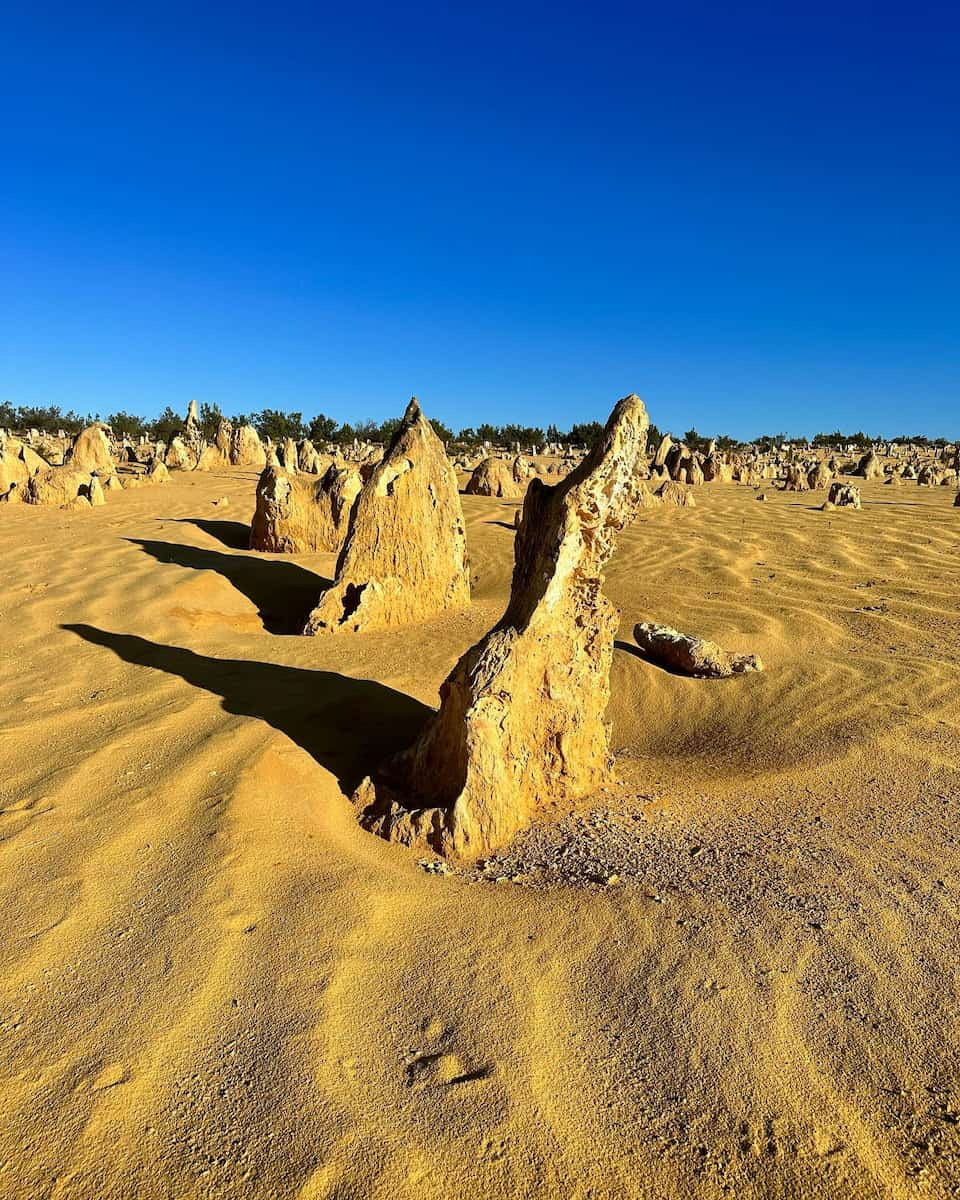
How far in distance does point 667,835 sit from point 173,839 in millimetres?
2043

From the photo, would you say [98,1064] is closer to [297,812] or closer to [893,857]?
[297,812]

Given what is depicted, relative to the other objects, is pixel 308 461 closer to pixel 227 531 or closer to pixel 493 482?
pixel 493 482

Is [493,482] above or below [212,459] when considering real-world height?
below

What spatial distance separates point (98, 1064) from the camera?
192 centimetres

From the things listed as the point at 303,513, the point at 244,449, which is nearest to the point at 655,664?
the point at 303,513

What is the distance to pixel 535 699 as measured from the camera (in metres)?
3.50

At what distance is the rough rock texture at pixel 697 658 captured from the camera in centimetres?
512

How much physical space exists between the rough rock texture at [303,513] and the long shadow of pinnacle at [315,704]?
3.86m

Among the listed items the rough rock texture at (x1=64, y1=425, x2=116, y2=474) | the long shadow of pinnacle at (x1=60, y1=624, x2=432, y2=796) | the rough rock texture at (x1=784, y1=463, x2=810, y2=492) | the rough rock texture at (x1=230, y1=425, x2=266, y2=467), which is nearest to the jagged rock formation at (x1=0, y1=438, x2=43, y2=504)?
the rough rock texture at (x1=64, y1=425, x2=116, y2=474)

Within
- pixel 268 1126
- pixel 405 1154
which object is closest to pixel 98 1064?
pixel 268 1126

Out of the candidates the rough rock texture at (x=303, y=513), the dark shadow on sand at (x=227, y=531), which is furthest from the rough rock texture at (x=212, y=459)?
the rough rock texture at (x=303, y=513)

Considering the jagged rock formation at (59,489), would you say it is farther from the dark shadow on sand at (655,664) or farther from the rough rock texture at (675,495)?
the dark shadow on sand at (655,664)

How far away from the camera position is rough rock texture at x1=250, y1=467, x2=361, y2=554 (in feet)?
30.1

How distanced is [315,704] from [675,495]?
12040 millimetres
